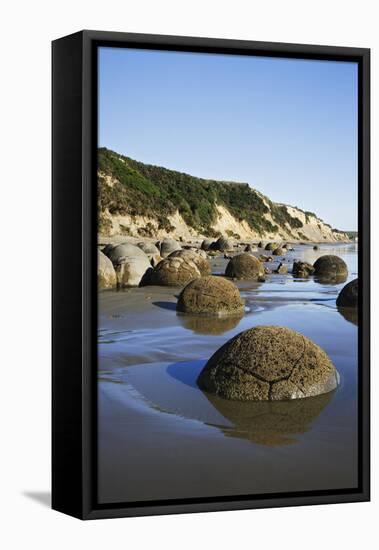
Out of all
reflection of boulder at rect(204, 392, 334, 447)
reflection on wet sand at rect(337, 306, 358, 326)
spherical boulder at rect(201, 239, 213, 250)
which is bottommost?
reflection of boulder at rect(204, 392, 334, 447)

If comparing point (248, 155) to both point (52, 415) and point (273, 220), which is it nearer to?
point (273, 220)

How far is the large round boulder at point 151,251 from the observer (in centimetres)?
1155

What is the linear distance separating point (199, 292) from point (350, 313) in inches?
72.6

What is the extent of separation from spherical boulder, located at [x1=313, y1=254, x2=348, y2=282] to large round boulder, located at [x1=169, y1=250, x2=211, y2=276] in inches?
43.6

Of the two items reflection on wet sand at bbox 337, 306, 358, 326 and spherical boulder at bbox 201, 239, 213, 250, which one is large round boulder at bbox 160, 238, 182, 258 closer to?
spherical boulder at bbox 201, 239, 213, 250

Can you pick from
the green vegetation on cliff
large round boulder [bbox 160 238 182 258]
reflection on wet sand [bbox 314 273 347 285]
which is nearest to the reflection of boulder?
reflection on wet sand [bbox 314 273 347 285]

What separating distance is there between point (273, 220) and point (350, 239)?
1.04m

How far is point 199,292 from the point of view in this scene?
1238 centimetres

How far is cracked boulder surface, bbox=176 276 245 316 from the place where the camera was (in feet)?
38.9

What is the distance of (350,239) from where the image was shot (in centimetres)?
1125

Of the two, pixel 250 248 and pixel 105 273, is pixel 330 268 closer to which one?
pixel 250 248

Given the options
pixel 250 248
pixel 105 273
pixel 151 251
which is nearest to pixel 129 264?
pixel 105 273

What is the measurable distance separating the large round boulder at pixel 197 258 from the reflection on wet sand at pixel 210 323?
1.65 feet

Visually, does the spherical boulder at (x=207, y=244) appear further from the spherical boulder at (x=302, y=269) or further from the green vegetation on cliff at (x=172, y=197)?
the spherical boulder at (x=302, y=269)
